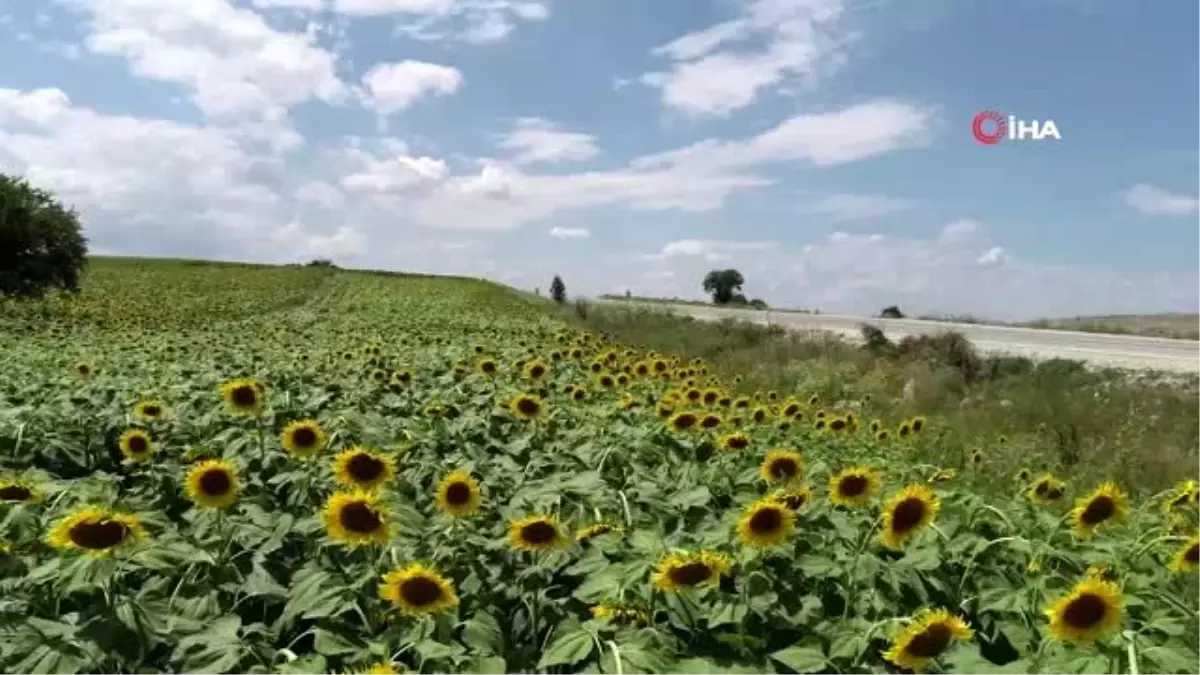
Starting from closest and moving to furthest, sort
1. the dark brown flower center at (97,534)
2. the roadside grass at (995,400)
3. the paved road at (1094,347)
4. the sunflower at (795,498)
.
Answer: the dark brown flower center at (97,534) < the sunflower at (795,498) < the roadside grass at (995,400) < the paved road at (1094,347)

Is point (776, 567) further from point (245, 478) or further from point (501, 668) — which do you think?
point (245, 478)

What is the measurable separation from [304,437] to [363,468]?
68 centimetres

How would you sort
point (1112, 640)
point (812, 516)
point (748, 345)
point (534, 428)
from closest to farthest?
point (1112, 640), point (812, 516), point (534, 428), point (748, 345)

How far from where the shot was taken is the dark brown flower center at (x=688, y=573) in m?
2.47

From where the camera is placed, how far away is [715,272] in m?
67.5

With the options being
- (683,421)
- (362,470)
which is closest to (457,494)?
(362,470)

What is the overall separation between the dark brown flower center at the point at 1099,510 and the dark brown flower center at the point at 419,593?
214 centimetres

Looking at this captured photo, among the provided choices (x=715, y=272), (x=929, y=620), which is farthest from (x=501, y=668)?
(x=715, y=272)

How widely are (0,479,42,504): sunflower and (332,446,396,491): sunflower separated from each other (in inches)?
32.9

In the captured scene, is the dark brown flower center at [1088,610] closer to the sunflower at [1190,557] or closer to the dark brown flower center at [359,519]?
the sunflower at [1190,557]

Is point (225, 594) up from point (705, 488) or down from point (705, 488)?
down

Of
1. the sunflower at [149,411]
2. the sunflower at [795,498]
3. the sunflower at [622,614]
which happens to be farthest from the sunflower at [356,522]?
the sunflower at [149,411]

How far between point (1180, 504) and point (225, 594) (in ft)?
10.9

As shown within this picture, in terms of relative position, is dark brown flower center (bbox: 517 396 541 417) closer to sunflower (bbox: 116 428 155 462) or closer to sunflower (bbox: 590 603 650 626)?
sunflower (bbox: 116 428 155 462)
